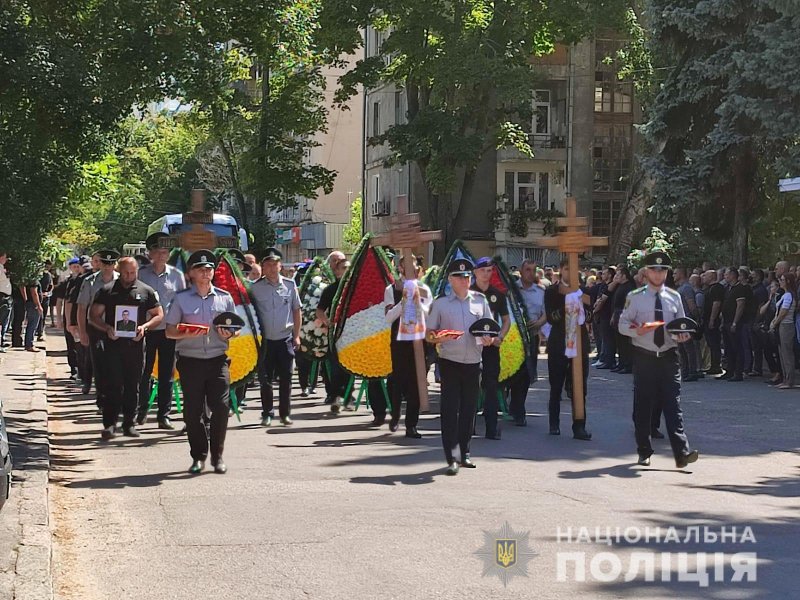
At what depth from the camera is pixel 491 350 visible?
49.1 ft

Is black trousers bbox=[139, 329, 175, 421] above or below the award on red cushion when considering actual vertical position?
below

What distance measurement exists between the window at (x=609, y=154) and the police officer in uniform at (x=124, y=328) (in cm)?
4175

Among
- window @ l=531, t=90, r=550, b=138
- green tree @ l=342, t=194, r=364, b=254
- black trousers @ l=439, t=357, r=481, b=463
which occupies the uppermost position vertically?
window @ l=531, t=90, r=550, b=138

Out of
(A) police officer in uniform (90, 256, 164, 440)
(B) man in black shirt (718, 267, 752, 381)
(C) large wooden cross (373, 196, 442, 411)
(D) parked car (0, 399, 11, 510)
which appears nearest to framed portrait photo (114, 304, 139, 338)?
(A) police officer in uniform (90, 256, 164, 440)

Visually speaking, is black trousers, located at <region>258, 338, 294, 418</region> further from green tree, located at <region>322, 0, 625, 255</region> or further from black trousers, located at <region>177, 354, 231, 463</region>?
green tree, located at <region>322, 0, 625, 255</region>

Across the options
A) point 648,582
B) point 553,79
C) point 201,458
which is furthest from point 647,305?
point 553,79

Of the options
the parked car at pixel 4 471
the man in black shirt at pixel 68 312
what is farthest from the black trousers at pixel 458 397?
the man in black shirt at pixel 68 312

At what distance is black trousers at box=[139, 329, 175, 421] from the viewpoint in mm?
14922

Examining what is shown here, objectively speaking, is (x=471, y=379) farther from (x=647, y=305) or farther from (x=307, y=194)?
(x=307, y=194)

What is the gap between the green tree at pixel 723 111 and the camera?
27266mm

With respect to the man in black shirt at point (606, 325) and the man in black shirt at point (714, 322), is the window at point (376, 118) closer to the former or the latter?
the man in black shirt at point (606, 325)

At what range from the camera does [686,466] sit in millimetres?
12172

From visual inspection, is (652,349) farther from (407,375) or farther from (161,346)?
(161,346)

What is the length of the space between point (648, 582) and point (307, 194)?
33605 mm
